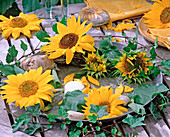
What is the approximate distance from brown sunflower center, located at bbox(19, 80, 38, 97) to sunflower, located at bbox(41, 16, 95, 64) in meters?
0.14

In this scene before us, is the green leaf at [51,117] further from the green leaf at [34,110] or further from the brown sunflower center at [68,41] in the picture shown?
the brown sunflower center at [68,41]

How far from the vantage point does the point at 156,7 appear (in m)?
1.07

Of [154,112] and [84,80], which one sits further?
[84,80]

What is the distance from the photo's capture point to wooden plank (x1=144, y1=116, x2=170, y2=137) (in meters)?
0.62

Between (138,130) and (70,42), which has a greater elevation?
(70,42)

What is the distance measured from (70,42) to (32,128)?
299mm

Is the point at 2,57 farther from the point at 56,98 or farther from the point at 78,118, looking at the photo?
the point at 78,118

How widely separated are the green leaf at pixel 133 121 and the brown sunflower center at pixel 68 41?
30 centimetres

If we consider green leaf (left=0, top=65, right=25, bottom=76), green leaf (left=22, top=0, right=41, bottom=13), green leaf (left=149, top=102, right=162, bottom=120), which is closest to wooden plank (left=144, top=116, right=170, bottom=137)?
green leaf (left=149, top=102, right=162, bottom=120)

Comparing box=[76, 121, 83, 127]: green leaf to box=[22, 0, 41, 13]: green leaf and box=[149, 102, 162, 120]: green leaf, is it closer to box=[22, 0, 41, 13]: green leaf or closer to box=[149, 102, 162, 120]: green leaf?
box=[149, 102, 162, 120]: green leaf

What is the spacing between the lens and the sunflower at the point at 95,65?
2.67 feet

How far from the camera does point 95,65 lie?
817 mm

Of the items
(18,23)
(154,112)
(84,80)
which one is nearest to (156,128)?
(154,112)

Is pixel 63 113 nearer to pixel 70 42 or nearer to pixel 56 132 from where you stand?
pixel 56 132
